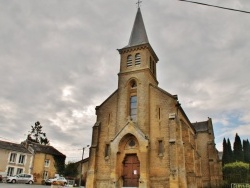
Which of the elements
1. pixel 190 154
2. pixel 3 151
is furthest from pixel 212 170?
pixel 3 151

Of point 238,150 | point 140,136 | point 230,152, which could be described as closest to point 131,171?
point 140,136

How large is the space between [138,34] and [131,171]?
16.8m

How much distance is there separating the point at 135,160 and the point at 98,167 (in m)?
4.10

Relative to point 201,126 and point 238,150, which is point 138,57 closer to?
point 201,126

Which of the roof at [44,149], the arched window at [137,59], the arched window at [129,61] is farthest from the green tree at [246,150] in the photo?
the roof at [44,149]

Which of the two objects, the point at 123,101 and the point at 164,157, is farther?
the point at 123,101

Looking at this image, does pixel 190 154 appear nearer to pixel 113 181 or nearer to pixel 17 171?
pixel 113 181

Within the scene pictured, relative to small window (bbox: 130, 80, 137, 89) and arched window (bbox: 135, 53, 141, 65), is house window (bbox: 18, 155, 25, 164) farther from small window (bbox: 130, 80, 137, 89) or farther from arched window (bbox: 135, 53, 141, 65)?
arched window (bbox: 135, 53, 141, 65)

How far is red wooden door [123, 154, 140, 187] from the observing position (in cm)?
2328

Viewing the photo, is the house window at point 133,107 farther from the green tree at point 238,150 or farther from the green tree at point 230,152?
the green tree at point 238,150

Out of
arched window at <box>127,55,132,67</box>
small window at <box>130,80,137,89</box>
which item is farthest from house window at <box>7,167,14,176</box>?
arched window at <box>127,55,132,67</box>

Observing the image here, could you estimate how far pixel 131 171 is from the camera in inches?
937

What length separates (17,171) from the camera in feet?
147

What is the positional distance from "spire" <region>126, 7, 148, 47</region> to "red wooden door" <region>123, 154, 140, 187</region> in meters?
13.6
